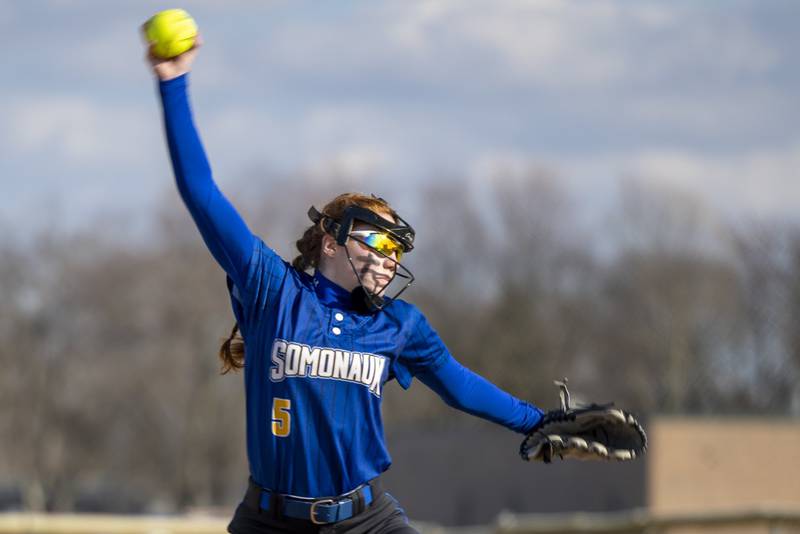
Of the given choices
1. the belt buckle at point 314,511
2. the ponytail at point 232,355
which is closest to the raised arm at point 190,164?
the ponytail at point 232,355

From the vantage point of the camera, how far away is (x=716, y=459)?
102 ft

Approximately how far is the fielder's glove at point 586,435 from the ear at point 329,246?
117cm

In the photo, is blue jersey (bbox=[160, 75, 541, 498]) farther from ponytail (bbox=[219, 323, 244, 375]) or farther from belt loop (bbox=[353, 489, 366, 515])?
ponytail (bbox=[219, 323, 244, 375])

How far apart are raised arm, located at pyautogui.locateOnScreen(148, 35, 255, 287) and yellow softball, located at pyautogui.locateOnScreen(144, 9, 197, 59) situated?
0.03m

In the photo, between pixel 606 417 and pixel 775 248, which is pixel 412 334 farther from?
pixel 775 248

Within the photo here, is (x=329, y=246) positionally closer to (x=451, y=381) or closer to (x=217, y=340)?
(x=451, y=381)

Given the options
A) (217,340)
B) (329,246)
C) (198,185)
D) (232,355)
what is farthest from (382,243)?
(217,340)

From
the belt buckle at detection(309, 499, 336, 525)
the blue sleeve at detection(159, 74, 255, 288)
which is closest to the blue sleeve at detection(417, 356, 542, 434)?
the belt buckle at detection(309, 499, 336, 525)

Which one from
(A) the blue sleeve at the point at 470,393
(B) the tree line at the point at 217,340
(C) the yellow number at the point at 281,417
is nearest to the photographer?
(C) the yellow number at the point at 281,417

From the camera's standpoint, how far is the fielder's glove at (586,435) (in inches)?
230

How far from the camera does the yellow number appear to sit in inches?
211

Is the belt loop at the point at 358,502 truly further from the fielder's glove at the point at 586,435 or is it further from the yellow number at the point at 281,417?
the fielder's glove at the point at 586,435

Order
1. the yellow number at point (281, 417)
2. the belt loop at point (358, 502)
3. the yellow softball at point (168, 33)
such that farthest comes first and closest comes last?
the belt loop at point (358, 502)
the yellow number at point (281, 417)
the yellow softball at point (168, 33)

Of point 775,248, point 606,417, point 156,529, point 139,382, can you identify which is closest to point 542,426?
point 606,417
